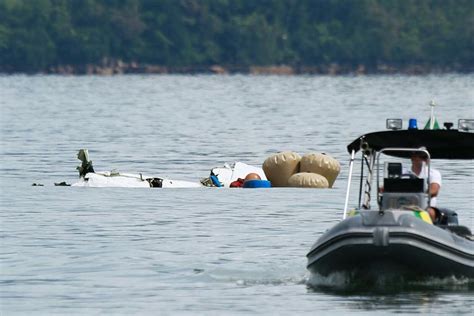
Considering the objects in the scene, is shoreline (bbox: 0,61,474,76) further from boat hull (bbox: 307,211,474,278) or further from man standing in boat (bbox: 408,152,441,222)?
boat hull (bbox: 307,211,474,278)

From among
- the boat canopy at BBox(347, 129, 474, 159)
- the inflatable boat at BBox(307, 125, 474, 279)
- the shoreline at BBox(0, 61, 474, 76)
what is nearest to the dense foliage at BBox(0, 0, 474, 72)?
the shoreline at BBox(0, 61, 474, 76)

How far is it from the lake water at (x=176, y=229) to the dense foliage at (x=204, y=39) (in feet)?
405

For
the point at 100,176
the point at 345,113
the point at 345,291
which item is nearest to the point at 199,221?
the point at 100,176

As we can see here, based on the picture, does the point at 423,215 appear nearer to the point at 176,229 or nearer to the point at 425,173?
the point at 425,173

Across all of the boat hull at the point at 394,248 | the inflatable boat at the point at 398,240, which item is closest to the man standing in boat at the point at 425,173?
the inflatable boat at the point at 398,240

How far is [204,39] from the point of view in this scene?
195375mm

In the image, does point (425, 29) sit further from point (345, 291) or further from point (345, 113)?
point (345, 291)

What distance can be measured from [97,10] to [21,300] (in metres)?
177

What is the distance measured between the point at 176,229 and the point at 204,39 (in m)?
167

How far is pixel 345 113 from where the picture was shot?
3194 inches

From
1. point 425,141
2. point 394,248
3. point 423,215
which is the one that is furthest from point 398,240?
point 425,141

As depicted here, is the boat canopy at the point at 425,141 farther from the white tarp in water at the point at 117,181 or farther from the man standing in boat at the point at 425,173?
the white tarp in water at the point at 117,181

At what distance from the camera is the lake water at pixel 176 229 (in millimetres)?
20984

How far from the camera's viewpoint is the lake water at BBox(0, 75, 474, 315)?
2098 cm
